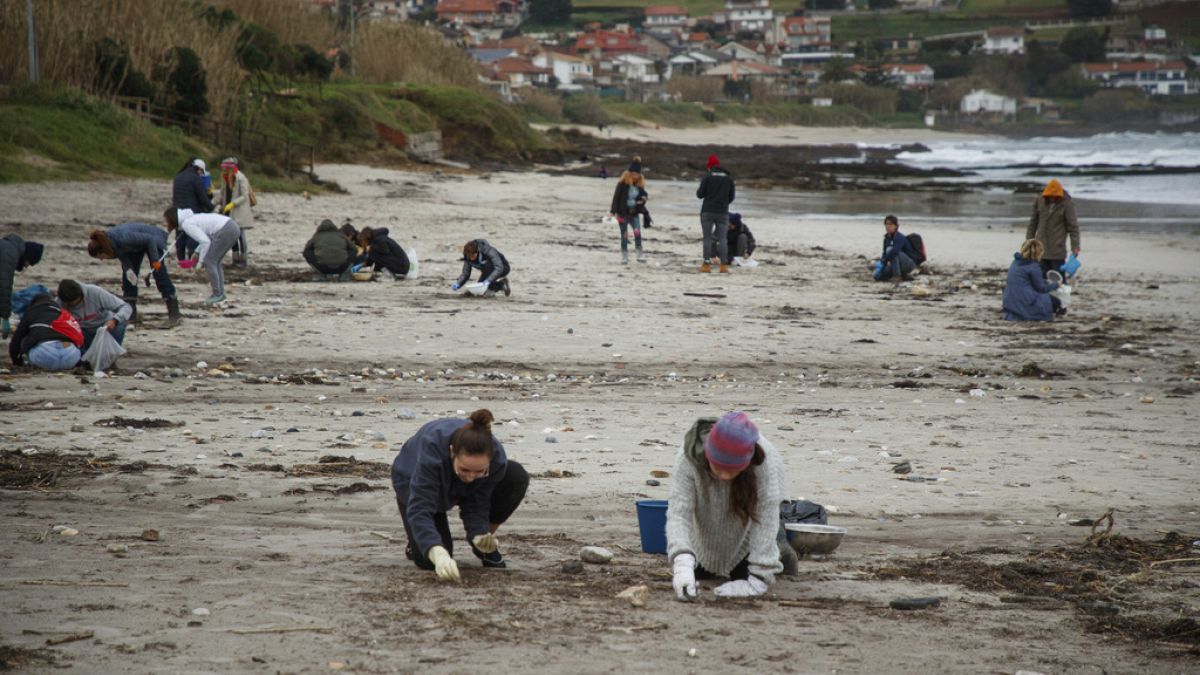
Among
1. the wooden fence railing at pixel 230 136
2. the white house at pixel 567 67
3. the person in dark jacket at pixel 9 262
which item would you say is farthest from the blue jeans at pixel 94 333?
the white house at pixel 567 67

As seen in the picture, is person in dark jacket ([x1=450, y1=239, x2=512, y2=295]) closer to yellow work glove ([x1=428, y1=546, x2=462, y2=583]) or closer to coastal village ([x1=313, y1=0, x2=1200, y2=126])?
yellow work glove ([x1=428, y1=546, x2=462, y2=583])

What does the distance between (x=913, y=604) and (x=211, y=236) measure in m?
10.8

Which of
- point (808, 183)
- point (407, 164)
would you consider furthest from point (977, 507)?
point (808, 183)

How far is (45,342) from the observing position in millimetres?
10359

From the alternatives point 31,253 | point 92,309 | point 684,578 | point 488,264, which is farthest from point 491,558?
point 488,264

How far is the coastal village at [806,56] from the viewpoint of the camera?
128000 millimetres

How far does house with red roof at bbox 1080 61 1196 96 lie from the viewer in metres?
137

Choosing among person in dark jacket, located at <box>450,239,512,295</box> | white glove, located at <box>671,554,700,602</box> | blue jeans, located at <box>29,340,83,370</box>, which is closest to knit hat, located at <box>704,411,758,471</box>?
white glove, located at <box>671,554,700,602</box>

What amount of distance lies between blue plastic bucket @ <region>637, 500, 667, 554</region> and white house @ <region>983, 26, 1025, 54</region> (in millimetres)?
154243

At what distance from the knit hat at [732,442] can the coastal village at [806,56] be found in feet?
311

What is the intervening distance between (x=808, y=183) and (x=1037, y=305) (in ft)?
97.3

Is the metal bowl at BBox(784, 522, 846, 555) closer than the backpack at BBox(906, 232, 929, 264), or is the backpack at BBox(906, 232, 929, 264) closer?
the metal bowl at BBox(784, 522, 846, 555)

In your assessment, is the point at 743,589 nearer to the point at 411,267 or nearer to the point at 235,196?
the point at 411,267

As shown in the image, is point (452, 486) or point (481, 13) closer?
point (452, 486)
